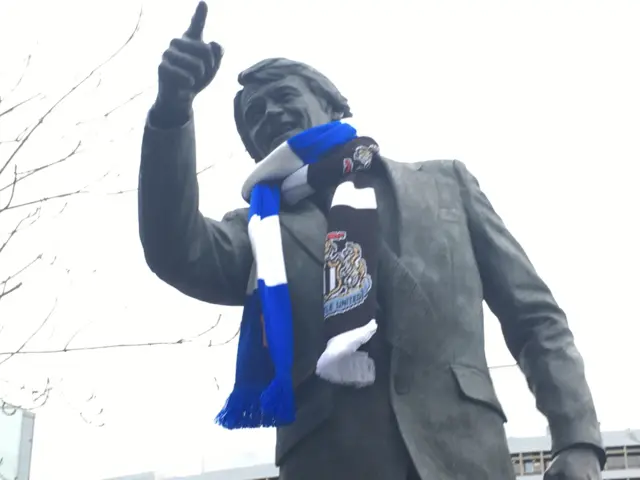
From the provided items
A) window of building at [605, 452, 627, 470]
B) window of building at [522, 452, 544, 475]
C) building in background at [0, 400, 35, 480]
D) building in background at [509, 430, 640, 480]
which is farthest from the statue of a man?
window of building at [605, 452, 627, 470]

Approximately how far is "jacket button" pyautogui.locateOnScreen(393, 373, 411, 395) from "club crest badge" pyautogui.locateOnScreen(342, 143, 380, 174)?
29.4 inches

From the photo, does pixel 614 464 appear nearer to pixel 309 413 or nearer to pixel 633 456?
pixel 633 456

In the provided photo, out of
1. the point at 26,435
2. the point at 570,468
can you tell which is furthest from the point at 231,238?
the point at 26,435

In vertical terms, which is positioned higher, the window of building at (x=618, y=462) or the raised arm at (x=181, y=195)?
the raised arm at (x=181, y=195)

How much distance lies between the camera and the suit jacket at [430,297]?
333 cm

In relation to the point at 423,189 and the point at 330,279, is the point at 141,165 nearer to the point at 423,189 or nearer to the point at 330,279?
the point at 330,279

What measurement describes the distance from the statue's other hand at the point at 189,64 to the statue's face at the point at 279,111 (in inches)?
22.5

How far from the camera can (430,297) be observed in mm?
3482

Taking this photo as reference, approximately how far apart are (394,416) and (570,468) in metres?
0.54

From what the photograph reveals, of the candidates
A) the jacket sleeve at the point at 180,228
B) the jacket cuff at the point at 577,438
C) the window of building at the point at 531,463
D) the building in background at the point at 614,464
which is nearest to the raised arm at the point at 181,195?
the jacket sleeve at the point at 180,228

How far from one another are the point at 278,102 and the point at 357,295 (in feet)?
3.03

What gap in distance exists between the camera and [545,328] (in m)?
3.59

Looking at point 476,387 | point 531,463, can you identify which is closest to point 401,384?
point 476,387

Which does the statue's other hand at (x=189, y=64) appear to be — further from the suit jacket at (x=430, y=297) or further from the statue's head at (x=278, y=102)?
the statue's head at (x=278, y=102)
